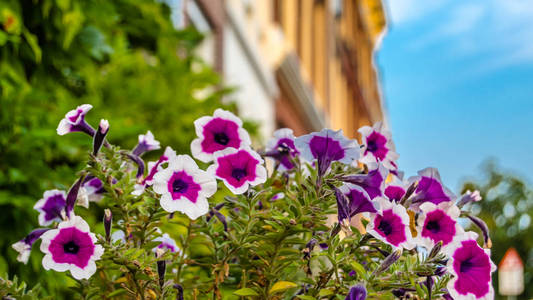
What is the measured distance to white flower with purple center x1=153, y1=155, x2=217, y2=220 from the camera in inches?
53.0

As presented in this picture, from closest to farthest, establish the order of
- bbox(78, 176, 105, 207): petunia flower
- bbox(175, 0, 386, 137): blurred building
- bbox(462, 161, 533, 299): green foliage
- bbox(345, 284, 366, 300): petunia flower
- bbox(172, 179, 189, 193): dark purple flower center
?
bbox(345, 284, 366, 300): petunia flower, bbox(172, 179, 189, 193): dark purple flower center, bbox(78, 176, 105, 207): petunia flower, bbox(175, 0, 386, 137): blurred building, bbox(462, 161, 533, 299): green foliage

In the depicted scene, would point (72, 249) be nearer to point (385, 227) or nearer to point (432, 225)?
point (385, 227)

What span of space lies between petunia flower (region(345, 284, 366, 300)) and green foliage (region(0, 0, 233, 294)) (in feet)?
2.58

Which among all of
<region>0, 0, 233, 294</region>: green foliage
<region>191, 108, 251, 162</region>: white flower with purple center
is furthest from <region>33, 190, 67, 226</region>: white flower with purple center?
<region>191, 108, 251, 162</region>: white flower with purple center

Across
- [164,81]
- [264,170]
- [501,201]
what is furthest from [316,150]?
[501,201]

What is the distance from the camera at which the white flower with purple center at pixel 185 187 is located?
1346 millimetres

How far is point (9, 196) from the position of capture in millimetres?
2625

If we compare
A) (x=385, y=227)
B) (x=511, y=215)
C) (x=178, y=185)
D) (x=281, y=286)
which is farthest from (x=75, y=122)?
(x=511, y=215)

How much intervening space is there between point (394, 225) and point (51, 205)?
88cm

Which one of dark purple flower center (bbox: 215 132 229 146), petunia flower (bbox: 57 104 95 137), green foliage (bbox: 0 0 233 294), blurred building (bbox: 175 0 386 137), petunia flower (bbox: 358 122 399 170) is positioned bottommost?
dark purple flower center (bbox: 215 132 229 146)

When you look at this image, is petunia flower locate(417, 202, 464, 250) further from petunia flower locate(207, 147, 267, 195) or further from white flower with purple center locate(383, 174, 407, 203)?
petunia flower locate(207, 147, 267, 195)

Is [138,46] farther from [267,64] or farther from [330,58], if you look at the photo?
[330,58]

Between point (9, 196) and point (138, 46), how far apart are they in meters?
2.92

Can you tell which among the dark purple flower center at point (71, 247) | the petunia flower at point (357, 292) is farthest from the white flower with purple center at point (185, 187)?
the petunia flower at point (357, 292)
